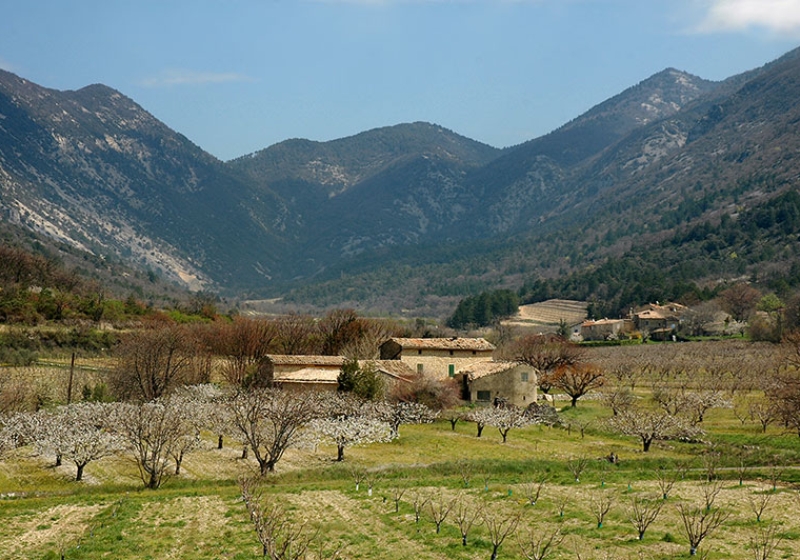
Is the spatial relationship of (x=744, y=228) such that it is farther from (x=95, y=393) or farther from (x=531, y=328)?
(x=95, y=393)

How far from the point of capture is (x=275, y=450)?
4528 centimetres

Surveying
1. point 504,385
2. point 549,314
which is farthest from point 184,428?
point 549,314

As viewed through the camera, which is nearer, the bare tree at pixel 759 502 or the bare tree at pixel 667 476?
the bare tree at pixel 759 502

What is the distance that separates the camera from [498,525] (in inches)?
1252

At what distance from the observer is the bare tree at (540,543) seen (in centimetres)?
2708

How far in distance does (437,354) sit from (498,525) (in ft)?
167

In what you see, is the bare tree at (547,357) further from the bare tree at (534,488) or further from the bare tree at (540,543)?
the bare tree at (540,543)

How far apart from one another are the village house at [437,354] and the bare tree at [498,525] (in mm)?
43691

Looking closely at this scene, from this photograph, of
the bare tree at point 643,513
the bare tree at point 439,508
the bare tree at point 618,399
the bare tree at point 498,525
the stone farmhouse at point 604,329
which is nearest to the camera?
the bare tree at point 498,525

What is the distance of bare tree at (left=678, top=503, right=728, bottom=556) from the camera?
27250 mm

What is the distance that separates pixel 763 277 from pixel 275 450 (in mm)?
130003

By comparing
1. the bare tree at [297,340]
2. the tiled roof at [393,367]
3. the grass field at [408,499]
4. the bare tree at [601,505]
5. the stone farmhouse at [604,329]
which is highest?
the stone farmhouse at [604,329]

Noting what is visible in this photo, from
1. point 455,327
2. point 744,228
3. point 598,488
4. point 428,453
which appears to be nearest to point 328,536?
point 598,488

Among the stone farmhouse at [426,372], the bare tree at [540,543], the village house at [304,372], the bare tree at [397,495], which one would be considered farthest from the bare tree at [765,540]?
the village house at [304,372]
